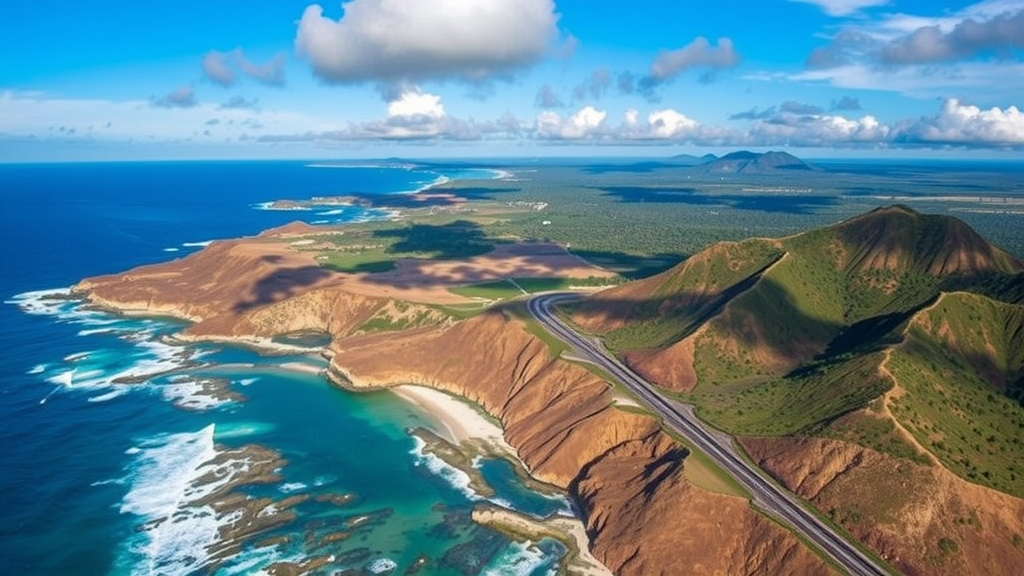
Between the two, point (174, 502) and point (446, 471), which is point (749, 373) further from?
point (174, 502)

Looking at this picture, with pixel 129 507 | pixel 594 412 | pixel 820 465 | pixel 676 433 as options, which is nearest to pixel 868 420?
pixel 820 465

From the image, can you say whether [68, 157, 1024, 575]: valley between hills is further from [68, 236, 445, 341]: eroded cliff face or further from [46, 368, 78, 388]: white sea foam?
[46, 368, 78, 388]: white sea foam

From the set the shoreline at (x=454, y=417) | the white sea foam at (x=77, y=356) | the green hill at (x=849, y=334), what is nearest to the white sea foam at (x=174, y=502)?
the shoreline at (x=454, y=417)

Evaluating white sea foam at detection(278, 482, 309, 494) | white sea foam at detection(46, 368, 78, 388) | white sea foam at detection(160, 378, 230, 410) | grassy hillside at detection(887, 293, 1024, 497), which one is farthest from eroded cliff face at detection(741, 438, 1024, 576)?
white sea foam at detection(46, 368, 78, 388)

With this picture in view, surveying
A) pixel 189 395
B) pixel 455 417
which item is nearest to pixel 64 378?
pixel 189 395

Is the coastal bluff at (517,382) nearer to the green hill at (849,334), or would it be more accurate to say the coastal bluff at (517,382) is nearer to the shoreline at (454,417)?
the shoreline at (454,417)

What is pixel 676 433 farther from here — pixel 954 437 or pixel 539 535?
pixel 954 437
